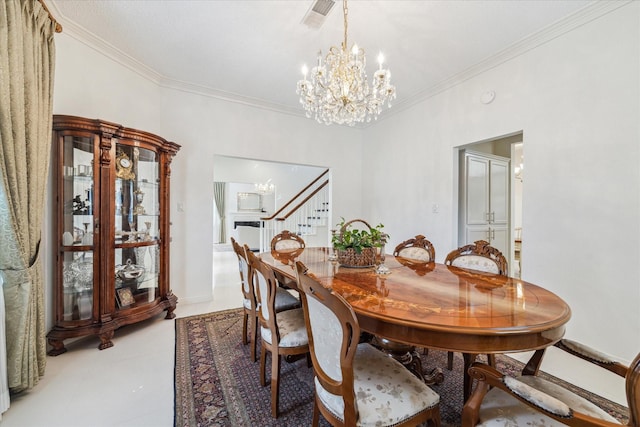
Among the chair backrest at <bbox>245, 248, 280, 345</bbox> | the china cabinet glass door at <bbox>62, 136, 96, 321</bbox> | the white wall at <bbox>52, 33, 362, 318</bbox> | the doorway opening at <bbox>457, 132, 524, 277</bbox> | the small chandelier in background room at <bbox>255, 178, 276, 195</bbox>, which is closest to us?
the chair backrest at <bbox>245, 248, 280, 345</bbox>

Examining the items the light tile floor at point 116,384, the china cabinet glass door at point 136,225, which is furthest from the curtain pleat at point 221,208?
the light tile floor at point 116,384

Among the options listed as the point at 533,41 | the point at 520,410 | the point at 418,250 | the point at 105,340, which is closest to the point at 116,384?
the point at 105,340

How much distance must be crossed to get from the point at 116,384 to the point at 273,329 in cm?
126

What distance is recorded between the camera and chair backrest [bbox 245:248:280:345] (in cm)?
155

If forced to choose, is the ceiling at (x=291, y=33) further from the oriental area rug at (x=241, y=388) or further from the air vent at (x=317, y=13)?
the oriental area rug at (x=241, y=388)

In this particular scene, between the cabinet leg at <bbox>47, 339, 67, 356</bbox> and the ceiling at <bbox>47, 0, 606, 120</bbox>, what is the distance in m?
2.66

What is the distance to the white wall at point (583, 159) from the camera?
6.89 ft

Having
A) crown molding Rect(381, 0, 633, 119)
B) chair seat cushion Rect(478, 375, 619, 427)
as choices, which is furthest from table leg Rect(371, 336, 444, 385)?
crown molding Rect(381, 0, 633, 119)

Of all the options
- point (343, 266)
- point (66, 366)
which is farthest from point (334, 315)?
point (66, 366)

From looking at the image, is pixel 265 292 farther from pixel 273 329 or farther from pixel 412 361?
pixel 412 361

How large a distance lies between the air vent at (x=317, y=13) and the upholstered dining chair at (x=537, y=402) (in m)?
2.55

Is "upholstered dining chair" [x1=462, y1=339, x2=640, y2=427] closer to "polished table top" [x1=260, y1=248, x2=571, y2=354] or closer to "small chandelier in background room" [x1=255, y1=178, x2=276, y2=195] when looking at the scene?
"polished table top" [x1=260, y1=248, x2=571, y2=354]

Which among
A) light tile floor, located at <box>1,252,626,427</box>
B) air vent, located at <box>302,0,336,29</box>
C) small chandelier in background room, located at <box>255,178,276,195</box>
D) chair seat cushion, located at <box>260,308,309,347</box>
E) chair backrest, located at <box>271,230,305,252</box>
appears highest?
air vent, located at <box>302,0,336,29</box>

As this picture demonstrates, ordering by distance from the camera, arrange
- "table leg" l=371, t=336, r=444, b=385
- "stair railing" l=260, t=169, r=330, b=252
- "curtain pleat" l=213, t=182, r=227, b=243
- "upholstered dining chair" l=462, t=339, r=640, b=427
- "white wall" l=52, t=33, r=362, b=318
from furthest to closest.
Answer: "curtain pleat" l=213, t=182, r=227, b=243 < "stair railing" l=260, t=169, r=330, b=252 < "white wall" l=52, t=33, r=362, b=318 < "table leg" l=371, t=336, r=444, b=385 < "upholstered dining chair" l=462, t=339, r=640, b=427
